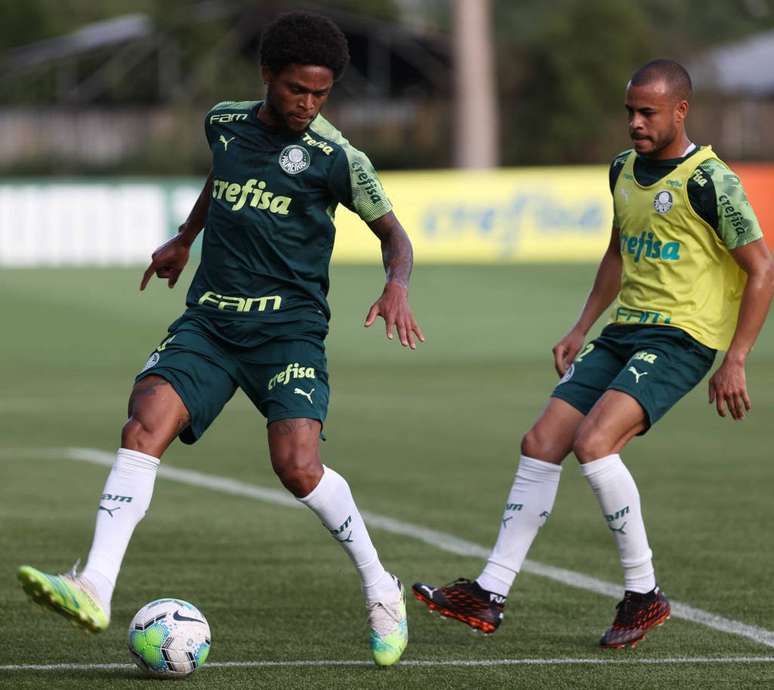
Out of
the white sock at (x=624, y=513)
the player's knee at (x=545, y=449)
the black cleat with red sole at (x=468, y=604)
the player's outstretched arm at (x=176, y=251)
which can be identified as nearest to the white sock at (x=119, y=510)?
the player's outstretched arm at (x=176, y=251)

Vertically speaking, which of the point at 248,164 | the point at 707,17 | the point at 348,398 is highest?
the point at 707,17

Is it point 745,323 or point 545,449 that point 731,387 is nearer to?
point 745,323

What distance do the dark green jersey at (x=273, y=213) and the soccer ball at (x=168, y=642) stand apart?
1.02 meters

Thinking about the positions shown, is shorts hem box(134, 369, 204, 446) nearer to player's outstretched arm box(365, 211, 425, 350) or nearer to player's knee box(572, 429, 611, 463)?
player's outstretched arm box(365, 211, 425, 350)

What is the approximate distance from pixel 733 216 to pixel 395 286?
128cm

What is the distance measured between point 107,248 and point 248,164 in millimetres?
22449

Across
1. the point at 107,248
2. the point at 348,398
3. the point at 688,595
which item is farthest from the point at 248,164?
the point at 107,248

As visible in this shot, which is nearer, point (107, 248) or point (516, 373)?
point (516, 373)

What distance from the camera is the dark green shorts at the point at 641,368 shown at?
23.1ft

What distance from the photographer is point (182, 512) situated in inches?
409

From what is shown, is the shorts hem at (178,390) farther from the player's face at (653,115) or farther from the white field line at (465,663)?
the player's face at (653,115)

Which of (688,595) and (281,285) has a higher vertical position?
(281,285)

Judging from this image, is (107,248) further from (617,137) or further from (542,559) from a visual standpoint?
(617,137)

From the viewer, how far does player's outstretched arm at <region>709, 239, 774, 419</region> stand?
22.6ft
